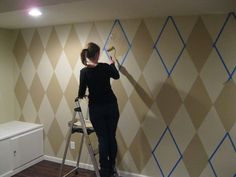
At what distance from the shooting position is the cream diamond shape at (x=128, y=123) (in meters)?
2.83

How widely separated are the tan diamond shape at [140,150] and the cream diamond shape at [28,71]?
1715 millimetres

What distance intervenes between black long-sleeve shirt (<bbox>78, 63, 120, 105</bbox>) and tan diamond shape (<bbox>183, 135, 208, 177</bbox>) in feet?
3.13

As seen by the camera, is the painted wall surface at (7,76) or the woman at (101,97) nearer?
the woman at (101,97)

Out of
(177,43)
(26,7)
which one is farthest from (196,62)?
(26,7)

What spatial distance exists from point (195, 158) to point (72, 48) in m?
1.93

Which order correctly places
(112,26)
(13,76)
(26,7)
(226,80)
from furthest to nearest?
(13,76), (112,26), (226,80), (26,7)

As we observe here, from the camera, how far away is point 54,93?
332cm

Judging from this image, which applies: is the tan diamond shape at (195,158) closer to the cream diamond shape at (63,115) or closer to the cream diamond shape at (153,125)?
the cream diamond shape at (153,125)

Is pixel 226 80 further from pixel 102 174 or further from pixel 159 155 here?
pixel 102 174

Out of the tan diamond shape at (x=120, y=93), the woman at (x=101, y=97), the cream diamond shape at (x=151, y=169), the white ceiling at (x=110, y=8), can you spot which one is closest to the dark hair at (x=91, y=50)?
the woman at (x=101, y=97)

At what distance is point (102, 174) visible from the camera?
2.64 meters

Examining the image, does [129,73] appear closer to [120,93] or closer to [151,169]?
[120,93]

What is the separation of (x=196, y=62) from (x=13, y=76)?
8.49 feet

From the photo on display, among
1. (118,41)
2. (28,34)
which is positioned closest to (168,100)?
(118,41)
